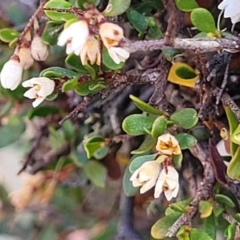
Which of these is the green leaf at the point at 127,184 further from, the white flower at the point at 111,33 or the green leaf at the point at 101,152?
the white flower at the point at 111,33

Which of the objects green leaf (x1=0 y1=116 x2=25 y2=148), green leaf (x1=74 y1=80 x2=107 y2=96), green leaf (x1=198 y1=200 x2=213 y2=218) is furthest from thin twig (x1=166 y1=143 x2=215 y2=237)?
green leaf (x1=0 y1=116 x2=25 y2=148)

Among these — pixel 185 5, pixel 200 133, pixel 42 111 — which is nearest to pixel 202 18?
pixel 185 5

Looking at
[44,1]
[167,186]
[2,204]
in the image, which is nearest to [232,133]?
Result: [167,186]

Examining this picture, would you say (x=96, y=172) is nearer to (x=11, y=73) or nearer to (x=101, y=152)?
(x=101, y=152)

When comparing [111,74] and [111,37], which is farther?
[111,74]

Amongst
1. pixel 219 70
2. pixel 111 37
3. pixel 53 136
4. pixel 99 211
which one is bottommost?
pixel 99 211

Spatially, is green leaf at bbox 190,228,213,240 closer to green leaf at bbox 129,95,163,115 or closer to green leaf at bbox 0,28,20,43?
green leaf at bbox 129,95,163,115

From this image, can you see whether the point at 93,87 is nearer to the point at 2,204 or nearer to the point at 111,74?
the point at 111,74
